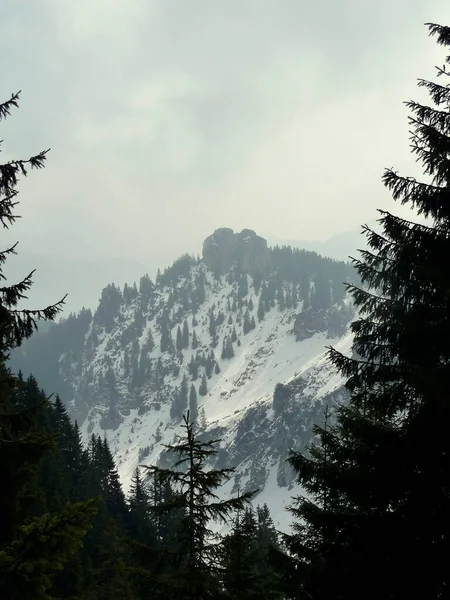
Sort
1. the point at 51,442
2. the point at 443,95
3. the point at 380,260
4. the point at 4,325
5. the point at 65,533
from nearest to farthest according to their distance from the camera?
the point at 65,533 < the point at 51,442 < the point at 4,325 < the point at 443,95 < the point at 380,260

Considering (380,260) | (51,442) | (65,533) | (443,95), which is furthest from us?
(380,260)

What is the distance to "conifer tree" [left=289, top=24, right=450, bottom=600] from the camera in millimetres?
8141

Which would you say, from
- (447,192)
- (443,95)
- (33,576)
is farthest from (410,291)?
(33,576)

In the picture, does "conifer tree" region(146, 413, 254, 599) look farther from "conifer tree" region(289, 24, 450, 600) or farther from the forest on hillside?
"conifer tree" region(289, 24, 450, 600)

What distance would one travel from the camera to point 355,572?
854 centimetres

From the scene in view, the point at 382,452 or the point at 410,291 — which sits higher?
the point at 410,291

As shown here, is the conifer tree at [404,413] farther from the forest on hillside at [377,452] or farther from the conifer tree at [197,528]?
the conifer tree at [197,528]

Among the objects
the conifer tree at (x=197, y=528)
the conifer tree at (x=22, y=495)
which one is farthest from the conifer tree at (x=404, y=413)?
the conifer tree at (x=22, y=495)

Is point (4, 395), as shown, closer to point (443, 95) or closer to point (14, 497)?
point (14, 497)

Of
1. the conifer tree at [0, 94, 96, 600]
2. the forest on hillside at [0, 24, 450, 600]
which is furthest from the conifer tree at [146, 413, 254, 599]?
the conifer tree at [0, 94, 96, 600]

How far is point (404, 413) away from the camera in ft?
31.1

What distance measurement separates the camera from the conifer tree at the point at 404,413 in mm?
8141

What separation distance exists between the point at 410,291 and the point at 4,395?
7074 millimetres

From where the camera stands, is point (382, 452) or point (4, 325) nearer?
point (4, 325)
